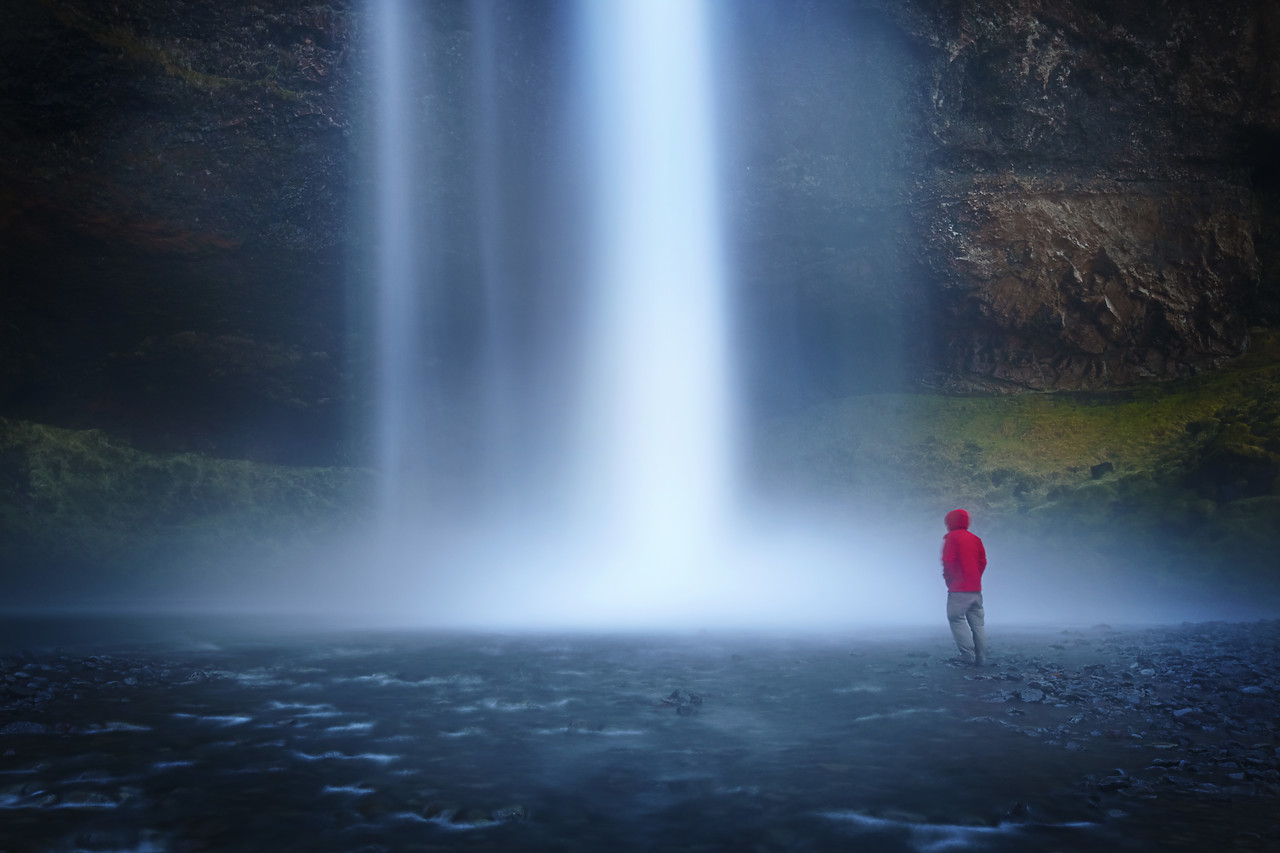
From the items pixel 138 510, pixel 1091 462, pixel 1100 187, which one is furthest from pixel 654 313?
pixel 138 510

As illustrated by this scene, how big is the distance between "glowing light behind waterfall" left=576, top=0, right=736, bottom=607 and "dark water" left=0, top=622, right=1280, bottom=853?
11667 mm

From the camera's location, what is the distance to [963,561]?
945 centimetres

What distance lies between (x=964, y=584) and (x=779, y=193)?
15.1m

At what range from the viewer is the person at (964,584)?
9.27m

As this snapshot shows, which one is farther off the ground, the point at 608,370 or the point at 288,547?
the point at 608,370

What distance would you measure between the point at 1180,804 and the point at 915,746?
157 centimetres

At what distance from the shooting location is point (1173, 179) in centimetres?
2253

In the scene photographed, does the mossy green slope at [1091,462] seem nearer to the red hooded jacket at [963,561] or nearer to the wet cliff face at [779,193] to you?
the wet cliff face at [779,193]

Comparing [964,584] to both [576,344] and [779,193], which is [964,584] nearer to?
[779,193]

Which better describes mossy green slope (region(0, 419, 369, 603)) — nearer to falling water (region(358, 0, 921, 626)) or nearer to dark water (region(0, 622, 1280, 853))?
falling water (region(358, 0, 921, 626))

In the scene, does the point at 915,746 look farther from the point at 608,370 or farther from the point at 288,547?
the point at 288,547

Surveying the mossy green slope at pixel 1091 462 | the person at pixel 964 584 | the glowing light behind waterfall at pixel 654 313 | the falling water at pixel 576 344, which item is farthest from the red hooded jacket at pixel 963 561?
the glowing light behind waterfall at pixel 654 313

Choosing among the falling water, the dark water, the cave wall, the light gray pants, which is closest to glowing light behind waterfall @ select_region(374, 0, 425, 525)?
the falling water

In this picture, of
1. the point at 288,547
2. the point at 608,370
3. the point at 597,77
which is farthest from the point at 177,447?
the point at 597,77
